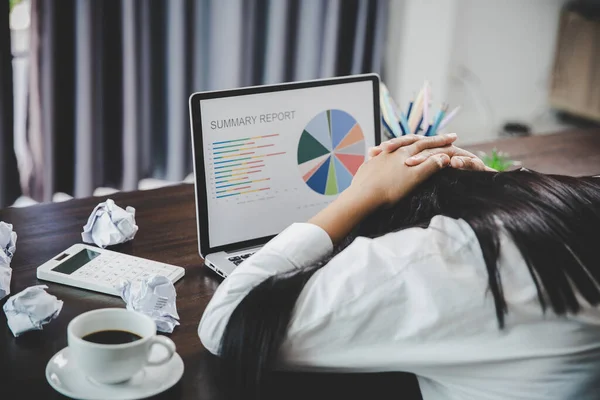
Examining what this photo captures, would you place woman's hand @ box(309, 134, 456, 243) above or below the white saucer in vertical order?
above

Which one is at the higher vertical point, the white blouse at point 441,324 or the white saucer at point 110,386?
the white blouse at point 441,324

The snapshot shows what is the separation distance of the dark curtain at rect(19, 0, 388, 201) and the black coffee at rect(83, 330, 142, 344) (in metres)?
1.90

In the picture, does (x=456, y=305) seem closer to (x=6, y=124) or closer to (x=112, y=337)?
(x=112, y=337)

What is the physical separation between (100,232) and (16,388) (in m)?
0.41

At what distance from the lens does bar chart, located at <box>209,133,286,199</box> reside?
1.20 m

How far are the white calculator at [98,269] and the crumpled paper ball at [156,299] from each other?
4cm

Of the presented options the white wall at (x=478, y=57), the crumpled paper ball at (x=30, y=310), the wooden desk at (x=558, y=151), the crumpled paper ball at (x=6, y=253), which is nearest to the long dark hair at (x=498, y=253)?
the crumpled paper ball at (x=30, y=310)

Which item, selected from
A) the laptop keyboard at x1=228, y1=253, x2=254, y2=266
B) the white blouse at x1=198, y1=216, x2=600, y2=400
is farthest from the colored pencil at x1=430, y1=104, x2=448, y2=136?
the white blouse at x1=198, y1=216, x2=600, y2=400

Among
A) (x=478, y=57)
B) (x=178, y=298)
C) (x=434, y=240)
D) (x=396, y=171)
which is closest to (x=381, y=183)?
(x=396, y=171)

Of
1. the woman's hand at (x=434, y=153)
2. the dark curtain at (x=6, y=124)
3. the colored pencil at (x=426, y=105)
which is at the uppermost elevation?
the colored pencil at (x=426, y=105)

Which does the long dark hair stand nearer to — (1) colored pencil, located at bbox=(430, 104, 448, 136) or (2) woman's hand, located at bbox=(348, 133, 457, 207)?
(2) woman's hand, located at bbox=(348, 133, 457, 207)

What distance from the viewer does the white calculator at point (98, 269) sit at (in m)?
1.07

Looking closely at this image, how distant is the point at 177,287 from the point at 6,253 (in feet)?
0.92

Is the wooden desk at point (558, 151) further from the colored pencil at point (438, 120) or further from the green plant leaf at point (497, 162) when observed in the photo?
the colored pencil at point (438, 120)
